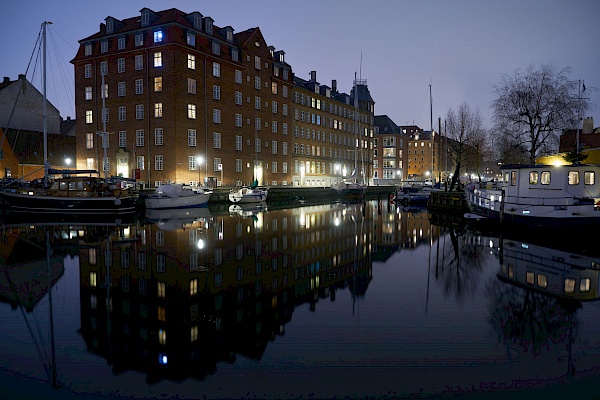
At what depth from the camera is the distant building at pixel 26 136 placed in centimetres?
5728

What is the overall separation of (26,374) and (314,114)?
7371cm

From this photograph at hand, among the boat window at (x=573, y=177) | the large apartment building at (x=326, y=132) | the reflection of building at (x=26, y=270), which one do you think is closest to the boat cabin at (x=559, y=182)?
the boat window at (x=573, y=177)

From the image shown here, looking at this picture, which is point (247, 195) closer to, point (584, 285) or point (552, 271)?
point (552, 271)

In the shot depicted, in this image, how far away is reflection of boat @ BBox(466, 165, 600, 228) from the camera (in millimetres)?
22188

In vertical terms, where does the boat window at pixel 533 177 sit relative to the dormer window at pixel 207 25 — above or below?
below

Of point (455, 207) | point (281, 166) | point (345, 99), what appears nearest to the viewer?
point (455, 207)

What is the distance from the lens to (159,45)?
156 ft

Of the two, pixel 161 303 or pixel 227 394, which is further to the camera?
pixel 161 303

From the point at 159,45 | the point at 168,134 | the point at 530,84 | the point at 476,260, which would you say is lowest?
the point at 476,260

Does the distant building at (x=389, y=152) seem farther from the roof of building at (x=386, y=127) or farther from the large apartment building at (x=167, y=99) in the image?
the large apartment building at (x=167, y=99)

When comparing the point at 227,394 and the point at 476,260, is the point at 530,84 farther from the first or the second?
the point at 227,394

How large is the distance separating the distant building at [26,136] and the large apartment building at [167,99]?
11345 mm

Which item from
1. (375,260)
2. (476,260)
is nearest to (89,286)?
(375,260)

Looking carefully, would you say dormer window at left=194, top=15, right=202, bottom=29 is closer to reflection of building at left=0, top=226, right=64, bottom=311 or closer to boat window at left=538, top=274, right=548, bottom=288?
reflection of building at left=0, top=226, right=64, bottom=311
